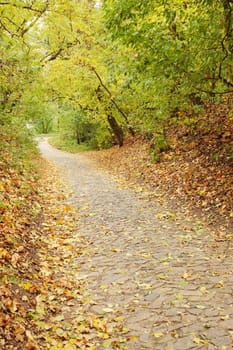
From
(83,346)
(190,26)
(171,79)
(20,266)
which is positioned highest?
(190,26)

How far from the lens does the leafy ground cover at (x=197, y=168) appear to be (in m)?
8.84

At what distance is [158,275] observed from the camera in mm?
5746

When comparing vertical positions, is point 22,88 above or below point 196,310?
above

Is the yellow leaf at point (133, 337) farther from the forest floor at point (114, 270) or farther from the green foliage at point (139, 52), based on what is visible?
the green foliage at point (139, 52)

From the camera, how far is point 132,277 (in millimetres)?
5723

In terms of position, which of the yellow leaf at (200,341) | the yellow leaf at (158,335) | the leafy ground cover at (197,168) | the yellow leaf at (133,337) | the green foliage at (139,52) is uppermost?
the green foliage at (139,52)

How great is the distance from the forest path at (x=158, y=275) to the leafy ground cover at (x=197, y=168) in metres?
0.65

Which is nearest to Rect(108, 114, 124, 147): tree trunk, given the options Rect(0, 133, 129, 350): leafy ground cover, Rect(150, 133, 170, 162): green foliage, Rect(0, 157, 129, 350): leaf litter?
Rect(150, 133, 170, 162): green foliage

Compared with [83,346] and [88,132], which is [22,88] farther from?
[88,132]

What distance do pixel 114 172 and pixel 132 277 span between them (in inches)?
414

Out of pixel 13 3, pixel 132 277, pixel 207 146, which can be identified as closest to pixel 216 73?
pixel 207 146

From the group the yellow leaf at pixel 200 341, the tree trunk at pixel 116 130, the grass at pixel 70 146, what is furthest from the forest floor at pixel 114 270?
the grass at pixel 70 146

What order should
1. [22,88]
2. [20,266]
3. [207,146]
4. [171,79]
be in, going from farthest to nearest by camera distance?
[22,88], [207,146], [171,79], [20,266]

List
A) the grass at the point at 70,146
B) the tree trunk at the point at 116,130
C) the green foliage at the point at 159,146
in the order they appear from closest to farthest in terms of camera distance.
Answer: the green foliage at the point at 159,146, the tree trunk at the point at 116,130, the grass at the point at 70,146
